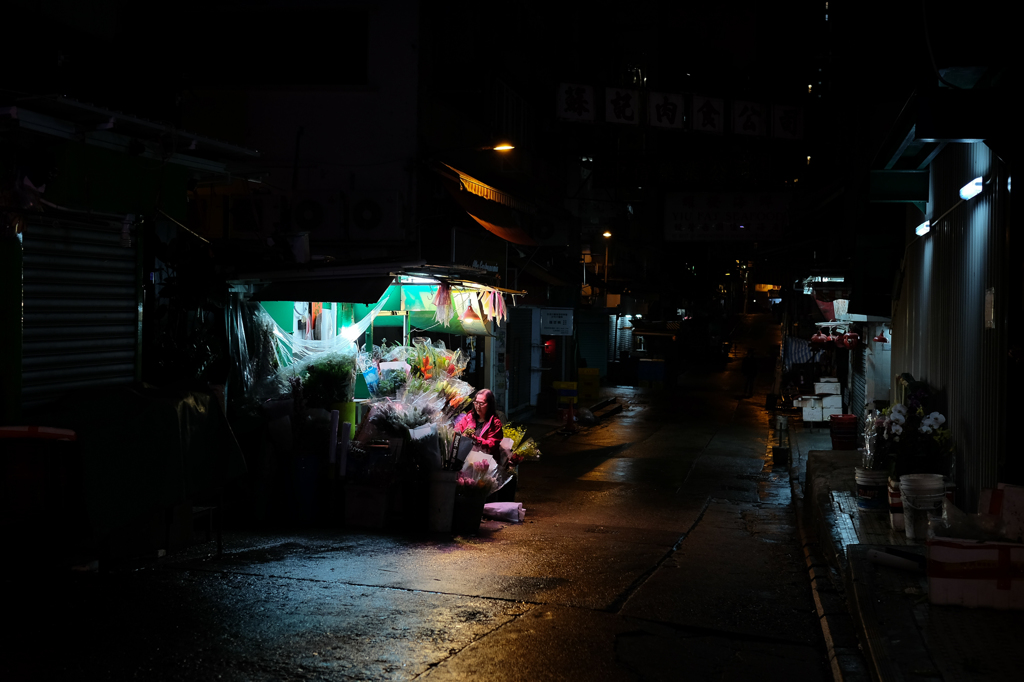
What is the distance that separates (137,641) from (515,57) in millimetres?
20019

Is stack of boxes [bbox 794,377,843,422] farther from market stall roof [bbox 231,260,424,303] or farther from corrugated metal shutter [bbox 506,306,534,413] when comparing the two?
market stall roof [bbox 231,260,424,303]

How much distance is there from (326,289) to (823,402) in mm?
17373

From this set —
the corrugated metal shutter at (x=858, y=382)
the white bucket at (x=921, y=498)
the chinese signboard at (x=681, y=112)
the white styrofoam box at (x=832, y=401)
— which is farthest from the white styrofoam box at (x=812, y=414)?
the white bucket at (x=921, y=498)

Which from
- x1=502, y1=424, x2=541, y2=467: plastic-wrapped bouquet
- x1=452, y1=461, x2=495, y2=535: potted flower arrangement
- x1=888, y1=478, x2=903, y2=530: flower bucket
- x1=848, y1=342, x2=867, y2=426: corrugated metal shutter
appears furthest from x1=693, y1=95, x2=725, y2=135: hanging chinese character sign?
x1=888, y1=478, x2=903, y2=530: flower bucket

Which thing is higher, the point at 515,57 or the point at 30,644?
the point at 515,57

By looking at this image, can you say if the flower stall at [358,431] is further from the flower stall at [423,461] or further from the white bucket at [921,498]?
the white bucket at [921,498]

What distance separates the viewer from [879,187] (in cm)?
1048

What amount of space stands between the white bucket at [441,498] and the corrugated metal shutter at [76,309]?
3740mm

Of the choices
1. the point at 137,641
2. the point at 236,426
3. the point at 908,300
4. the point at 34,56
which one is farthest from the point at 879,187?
the point at 34,56

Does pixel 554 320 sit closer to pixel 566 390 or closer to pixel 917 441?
pixel 566 390

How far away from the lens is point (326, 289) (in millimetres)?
10602

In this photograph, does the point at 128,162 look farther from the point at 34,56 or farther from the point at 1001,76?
the point at 1001,76

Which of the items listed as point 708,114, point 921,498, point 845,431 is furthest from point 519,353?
point 921,498

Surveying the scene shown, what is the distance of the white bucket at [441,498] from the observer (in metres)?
10.1
